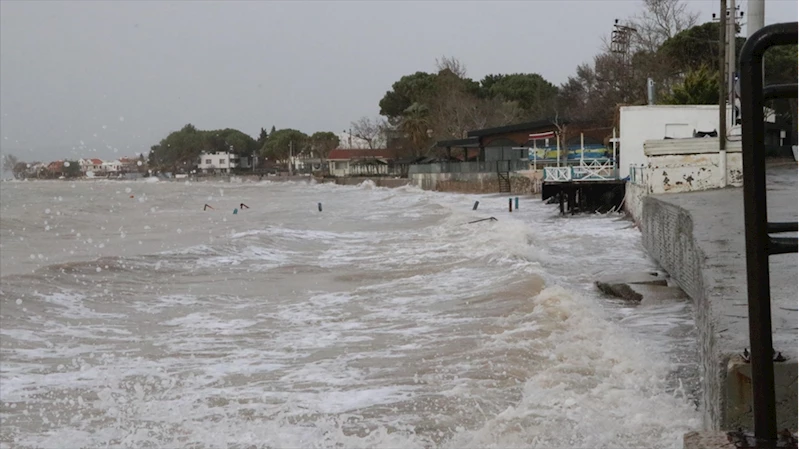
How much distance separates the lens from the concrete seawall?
3.65 meters

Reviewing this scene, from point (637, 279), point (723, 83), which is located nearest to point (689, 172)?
point (723, 83)

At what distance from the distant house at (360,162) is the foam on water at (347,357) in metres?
97.0

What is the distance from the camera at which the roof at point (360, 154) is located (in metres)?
122

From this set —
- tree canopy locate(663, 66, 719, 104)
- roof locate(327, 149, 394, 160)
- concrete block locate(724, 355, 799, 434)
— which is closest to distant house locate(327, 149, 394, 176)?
roof locate(327, 149, 394, 160)

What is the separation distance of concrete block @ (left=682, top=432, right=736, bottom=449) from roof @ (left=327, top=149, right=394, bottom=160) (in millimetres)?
116874

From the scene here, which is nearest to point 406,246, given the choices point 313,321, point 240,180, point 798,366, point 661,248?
point 661,248

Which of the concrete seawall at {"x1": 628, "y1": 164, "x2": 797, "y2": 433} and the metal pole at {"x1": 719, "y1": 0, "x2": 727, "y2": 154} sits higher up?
the metal pole at {"x1": 719, "y1": 0, "x2": 727, "y2": 154}

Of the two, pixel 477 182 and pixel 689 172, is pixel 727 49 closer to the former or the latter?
pixel 689 172

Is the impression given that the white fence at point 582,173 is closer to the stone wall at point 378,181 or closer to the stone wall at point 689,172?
the stone wall at point 689,172

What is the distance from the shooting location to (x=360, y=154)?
419 ft

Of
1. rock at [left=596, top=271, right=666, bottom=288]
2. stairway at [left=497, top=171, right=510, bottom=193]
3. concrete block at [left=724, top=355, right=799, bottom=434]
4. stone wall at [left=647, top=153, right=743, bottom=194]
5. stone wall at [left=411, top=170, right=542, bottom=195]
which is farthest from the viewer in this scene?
stairway at [left=497, top=171, right=510, bottom=193]

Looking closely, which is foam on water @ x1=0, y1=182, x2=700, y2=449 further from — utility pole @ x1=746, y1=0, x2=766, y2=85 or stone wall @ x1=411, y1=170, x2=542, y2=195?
stone wall @ x1=411, y1=170, x2=542, y2=195

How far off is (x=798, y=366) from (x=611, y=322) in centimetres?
668

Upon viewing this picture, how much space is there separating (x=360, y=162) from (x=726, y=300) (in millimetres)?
114121
